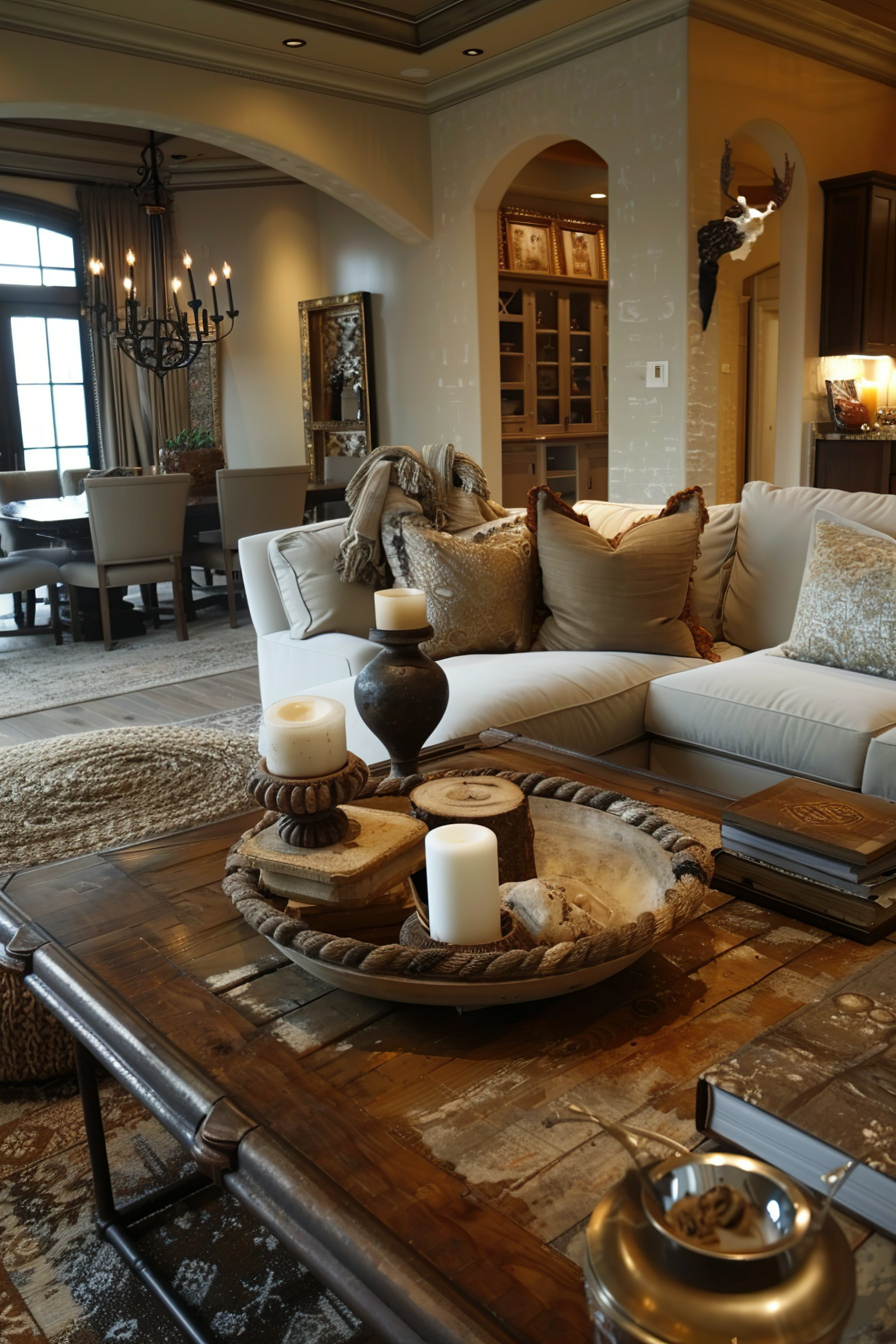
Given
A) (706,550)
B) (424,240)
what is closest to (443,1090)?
(706,550)

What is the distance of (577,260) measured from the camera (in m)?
8.13

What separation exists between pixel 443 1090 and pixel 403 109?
6.42 meters

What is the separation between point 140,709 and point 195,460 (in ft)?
9.08

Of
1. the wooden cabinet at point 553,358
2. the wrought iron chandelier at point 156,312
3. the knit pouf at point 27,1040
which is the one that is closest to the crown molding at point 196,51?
the wrought iron chandelier at point 156,312

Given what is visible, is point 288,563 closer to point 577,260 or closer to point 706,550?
point 706,550

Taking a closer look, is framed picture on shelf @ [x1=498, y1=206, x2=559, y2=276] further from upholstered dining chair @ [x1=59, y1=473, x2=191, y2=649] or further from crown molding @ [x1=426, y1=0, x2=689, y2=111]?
upholstered dining chair @ [x1=59, y1=473, x2=191, y2=649]

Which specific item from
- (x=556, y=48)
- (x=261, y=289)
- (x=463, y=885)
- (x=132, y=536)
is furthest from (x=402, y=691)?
(x=261, y=289)

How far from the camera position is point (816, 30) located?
5.48m

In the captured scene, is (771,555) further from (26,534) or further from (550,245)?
A: (550,245)

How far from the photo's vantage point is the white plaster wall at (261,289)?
7.95 metres

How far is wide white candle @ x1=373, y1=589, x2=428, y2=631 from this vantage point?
1631 mm

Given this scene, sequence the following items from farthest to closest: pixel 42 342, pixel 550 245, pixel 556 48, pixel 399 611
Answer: pixel 42 342
pixel 550 245
pixel 556 48
pixel 399 611

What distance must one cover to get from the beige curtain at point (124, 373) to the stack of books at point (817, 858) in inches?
294

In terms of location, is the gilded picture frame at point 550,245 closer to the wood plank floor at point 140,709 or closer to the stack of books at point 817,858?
the wood plank floor at point 140,709
